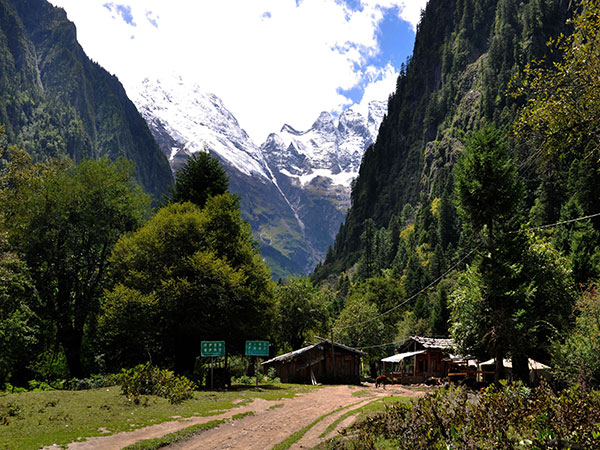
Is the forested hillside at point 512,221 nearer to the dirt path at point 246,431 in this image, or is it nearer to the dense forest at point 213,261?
the dense forest at point 213,261

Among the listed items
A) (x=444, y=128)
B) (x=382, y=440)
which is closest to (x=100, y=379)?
(x=382, y=440)

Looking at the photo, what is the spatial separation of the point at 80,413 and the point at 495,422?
54.0 ft

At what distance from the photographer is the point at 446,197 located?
448 ft

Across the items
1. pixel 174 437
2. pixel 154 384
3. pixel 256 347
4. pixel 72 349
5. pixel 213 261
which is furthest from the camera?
pixel 72 349

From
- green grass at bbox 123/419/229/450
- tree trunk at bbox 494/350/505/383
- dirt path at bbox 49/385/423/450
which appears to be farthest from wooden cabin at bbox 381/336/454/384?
green grass at bbox 123/419/229/450

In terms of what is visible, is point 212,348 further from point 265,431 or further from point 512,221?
point 512,221

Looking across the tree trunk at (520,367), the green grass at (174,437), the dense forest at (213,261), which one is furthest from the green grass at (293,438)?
the tree trunk at (520,367)

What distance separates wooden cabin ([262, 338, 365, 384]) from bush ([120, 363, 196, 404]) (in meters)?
27.0

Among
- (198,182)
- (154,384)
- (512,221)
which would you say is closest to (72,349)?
(154,384)

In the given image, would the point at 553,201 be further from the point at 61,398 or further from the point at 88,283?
the point at 61,398

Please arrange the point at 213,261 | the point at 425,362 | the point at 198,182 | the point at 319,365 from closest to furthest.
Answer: the point at 213,261 < the point at 198,182 < the point at 319,365 < the point at 425,362

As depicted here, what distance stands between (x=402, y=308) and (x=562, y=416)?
9773 cm

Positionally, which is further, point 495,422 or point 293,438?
point 293,438

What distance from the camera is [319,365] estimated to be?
53.8 metres
